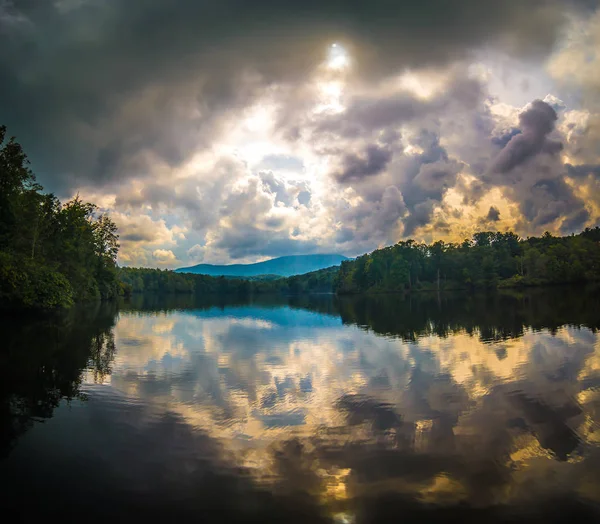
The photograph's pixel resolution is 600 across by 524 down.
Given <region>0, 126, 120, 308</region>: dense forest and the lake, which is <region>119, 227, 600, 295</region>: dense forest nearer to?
<region>0, 126, 120, 308</region>: dense forest

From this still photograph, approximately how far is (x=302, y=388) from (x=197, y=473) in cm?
723

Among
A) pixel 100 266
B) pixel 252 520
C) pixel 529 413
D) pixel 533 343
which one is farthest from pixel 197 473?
pixel 100 266

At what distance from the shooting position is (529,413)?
465 inches

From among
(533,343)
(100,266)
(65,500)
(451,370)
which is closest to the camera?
(65,500)

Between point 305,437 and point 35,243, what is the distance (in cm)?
5368

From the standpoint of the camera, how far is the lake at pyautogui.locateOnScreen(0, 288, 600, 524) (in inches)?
277

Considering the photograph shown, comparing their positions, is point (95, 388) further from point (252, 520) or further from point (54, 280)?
point (54, 280)

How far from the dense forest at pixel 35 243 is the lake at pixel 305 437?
20918mm

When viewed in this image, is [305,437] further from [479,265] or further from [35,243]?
[479,265]

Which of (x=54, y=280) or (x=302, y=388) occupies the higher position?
(x=54, y=280)

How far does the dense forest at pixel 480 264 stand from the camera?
Result: 124m

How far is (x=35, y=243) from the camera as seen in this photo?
50.8 m

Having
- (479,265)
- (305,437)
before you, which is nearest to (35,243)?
(305,437)

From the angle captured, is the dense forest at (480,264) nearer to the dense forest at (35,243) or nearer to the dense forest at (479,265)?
the dense forest at (479,265)
